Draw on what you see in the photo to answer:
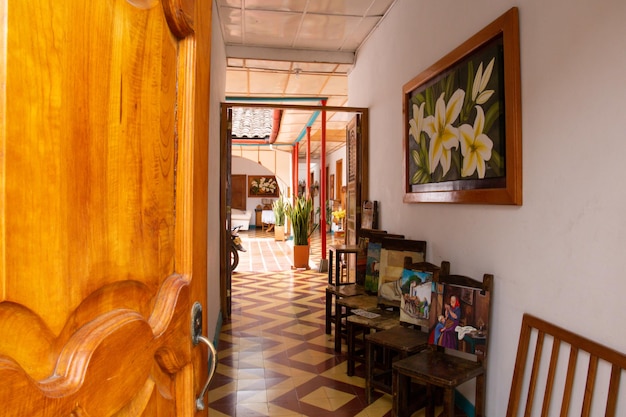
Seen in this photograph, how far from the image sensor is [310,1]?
3.71 m

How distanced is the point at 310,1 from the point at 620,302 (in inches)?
130

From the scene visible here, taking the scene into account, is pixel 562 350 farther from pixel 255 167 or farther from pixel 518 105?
pixel 255 167

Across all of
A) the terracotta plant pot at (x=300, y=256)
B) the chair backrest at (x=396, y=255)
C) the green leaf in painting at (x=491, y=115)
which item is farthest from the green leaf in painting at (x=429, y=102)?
the terracotta plant pot at (x=300, y=256)

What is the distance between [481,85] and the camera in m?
2.26

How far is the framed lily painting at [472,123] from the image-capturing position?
6.59 feet

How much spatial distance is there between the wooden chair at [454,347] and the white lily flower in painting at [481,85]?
943mm

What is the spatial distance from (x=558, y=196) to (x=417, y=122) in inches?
58.5

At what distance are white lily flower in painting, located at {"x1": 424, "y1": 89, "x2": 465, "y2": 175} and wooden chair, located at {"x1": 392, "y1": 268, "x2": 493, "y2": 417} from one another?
0.79 m

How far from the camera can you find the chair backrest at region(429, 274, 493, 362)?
216cm

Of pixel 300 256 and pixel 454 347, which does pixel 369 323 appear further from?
pixel 300 256

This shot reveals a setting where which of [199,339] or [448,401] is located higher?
[199,339]

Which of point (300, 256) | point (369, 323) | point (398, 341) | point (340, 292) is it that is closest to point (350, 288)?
point (340, 292)

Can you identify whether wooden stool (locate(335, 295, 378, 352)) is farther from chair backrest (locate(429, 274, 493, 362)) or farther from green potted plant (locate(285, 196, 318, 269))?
green potted plant (locate(285, 196, 318, 269))

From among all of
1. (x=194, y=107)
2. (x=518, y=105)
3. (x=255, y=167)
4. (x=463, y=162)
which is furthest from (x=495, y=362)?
(x=255, y=167)
